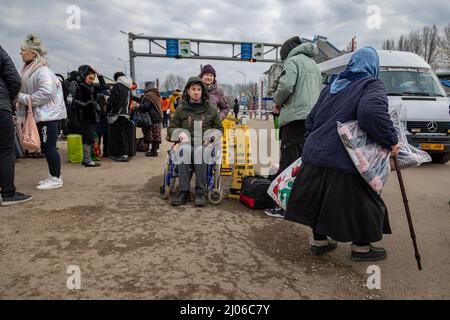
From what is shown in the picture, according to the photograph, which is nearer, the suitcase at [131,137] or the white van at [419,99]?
the white van at [419,99]

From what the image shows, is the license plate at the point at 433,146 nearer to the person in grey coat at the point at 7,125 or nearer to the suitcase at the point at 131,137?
the suitcase at the point at 131,137

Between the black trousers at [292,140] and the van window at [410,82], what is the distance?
512 cm

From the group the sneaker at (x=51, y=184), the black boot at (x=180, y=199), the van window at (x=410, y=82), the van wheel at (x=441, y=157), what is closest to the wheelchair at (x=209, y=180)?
the black boot at (x=180, y=199)

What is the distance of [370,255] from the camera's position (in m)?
2.96

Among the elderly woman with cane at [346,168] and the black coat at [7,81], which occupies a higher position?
the black coat at [7,81]

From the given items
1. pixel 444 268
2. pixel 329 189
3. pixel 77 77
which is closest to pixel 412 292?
pixel 444 268

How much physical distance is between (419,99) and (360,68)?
6.10 metres

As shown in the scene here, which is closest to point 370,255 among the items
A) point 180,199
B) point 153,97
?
point 180,199

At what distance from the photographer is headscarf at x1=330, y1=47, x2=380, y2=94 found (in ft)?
9.04

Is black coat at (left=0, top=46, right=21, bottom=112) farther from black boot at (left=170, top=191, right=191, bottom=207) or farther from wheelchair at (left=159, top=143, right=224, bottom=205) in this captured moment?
black boot at (left=170, top=191, right=191, bottom=207)

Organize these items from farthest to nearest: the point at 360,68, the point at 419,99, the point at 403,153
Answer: the point at 419,99 < the point at 403,153 < the point at 360,68

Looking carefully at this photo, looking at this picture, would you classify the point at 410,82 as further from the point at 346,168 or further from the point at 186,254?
the point at 186,254

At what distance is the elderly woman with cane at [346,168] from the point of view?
101 inches
